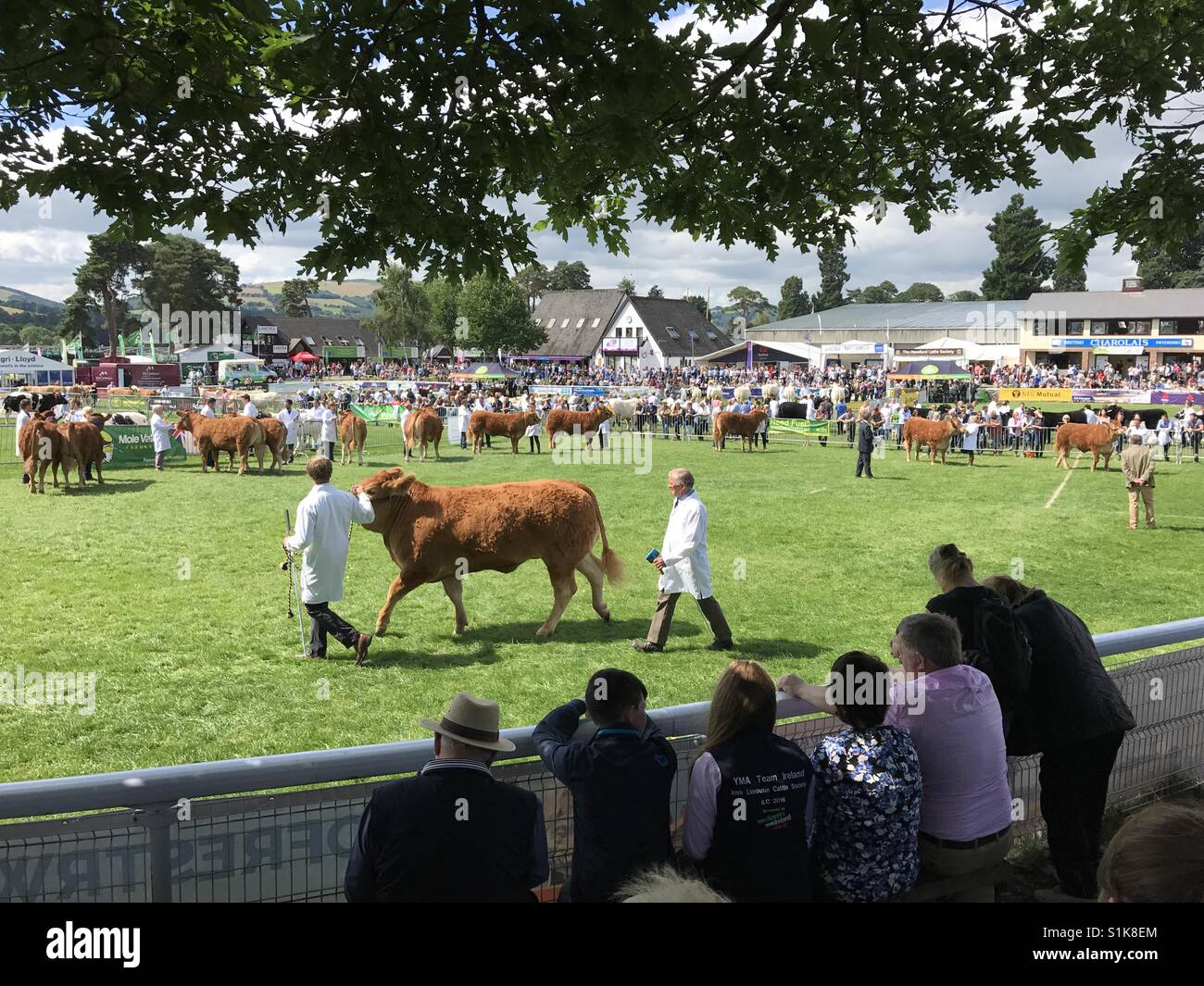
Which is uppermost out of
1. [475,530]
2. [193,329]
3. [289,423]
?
[193,329]

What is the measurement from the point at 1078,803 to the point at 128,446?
81.0 feet

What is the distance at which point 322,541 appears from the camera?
27.0ft

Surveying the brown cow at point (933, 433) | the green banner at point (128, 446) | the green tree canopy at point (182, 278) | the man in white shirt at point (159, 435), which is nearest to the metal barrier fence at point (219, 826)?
the man in white shirt at point (159, 435)

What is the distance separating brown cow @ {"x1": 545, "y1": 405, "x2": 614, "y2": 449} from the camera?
30.2 m

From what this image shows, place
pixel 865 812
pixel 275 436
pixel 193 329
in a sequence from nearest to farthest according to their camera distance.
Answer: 1. pixel 865 812
2. pixel 275 436
3. pixel 193 329

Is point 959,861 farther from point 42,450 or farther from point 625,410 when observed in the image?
point 625,410

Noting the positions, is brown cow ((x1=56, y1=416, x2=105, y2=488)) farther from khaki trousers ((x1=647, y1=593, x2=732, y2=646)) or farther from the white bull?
the white bull

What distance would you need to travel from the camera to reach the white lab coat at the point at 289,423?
23453 millimetres

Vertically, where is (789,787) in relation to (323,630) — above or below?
above

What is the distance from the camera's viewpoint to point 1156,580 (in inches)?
474

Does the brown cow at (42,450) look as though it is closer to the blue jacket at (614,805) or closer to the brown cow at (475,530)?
the brown cow at (475,530)

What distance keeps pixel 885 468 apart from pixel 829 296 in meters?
134

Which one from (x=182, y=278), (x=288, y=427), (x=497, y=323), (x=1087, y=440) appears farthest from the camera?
(x=182, y=278)

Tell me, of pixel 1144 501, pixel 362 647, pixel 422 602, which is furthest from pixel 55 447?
pixel 1144 501
